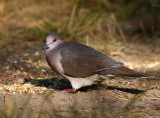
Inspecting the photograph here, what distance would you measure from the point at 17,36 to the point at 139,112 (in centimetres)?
411

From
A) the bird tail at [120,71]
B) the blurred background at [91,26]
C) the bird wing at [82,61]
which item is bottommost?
the bird tail at [120,71]

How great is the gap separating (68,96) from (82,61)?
426 millimetres

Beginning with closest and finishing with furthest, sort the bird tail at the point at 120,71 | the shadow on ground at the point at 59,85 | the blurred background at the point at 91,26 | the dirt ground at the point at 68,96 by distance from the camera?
the dirt ground at the point at 68,96 → the bird tail at the point at 120,71 → the shadow on ground at the point at 59,85 → the blurred background at the point at 91,26

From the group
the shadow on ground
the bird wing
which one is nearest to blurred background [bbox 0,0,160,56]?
the shadow on ground

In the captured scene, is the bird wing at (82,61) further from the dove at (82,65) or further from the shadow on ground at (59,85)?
the shadow on ground at (59,85)

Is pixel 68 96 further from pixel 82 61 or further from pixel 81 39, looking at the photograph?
pixel 81 39

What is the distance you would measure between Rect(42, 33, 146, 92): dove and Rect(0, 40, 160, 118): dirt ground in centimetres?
15

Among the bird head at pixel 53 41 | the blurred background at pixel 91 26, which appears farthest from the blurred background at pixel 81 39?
the bird head at pixel 53 41

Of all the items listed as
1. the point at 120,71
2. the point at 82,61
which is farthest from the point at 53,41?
the point at 120,71

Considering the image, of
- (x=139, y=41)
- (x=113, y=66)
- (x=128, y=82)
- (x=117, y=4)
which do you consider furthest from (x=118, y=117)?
(x=117, y=4)

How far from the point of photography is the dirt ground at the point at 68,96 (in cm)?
313

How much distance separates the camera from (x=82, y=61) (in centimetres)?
381

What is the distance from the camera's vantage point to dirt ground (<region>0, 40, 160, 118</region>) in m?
3.13

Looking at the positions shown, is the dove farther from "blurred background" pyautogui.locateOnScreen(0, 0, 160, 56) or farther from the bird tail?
"blurred background" pyautogui.locateOnScreen(0, 0, 160, 56)
